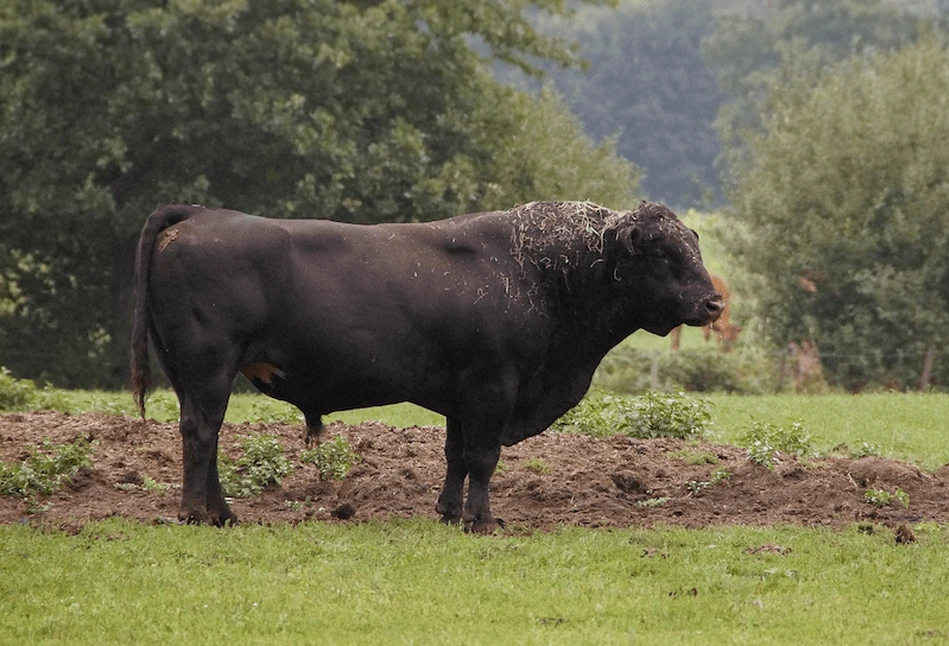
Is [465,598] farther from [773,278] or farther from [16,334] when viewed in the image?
[773,278]

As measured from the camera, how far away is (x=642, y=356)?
32719 millimetres

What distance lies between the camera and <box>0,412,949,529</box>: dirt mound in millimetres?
11352

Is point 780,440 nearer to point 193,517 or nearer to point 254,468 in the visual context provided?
point 254,468

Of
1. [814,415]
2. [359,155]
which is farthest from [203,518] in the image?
[359,155]

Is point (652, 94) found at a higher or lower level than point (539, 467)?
higher

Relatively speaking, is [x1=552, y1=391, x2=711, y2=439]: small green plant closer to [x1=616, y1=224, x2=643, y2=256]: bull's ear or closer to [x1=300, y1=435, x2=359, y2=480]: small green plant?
[x1=300, y1=435, x2=359, y2=480]: small green plant

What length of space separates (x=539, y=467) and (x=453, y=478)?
1.61m

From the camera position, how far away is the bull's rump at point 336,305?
10648mm

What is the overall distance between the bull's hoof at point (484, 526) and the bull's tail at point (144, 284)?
2347mm

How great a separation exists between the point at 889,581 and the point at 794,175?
26815 mm

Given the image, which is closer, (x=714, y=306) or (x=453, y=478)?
(x=714, y=306)

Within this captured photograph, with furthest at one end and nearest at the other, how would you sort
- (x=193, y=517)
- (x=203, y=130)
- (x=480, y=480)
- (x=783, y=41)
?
1. (x=783, y=41)
2. (x=203, y=130)
3. (x=480, y=480)
4. (x=193, y=517)

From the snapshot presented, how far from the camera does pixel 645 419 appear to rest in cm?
1488

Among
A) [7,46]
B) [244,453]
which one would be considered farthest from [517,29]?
[244,453]
